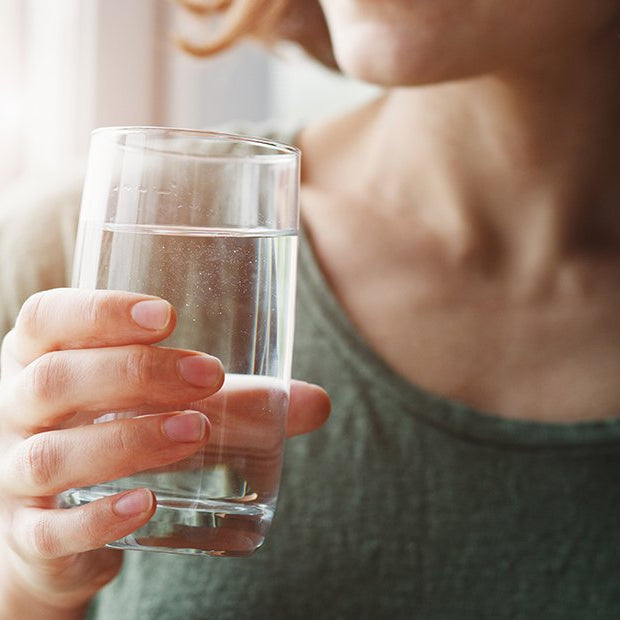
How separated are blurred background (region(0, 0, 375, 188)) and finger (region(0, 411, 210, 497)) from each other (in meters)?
0.76

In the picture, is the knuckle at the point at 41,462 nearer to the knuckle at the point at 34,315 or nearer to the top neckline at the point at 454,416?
the knuckle at the point at 34,315

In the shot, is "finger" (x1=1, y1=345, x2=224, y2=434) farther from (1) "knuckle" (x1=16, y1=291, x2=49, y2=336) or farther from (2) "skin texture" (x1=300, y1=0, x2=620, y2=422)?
(2) "skin texture" (x1=300, y1=0, x2=620, y2=422)

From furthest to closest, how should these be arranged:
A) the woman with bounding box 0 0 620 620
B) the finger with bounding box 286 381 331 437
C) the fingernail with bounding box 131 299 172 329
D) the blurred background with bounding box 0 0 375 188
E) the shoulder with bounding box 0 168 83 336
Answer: the blurred background with bounding box 0 0 375 188 < the shoulder with bounding box 0 168 83 336 < the woman with bounding box 0 0 620 620 < the finger with bounding box 286 381 331 437 < the fingernail with bounding box 131 299 172 329

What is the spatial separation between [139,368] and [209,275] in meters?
0.06

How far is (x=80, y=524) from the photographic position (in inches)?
22.3

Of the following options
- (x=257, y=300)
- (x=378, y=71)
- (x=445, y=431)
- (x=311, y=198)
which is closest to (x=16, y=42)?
(x=311, y=198)

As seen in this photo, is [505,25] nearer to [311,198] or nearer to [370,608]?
[311,198]

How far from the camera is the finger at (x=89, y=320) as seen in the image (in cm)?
→ 52

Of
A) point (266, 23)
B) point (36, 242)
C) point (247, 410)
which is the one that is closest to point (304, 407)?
point (247, 410)

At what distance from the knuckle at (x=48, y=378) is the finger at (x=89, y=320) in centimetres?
1

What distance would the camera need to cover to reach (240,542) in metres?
0.59

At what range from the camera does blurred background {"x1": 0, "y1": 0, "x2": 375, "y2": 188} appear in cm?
134

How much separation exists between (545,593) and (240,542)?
46 centimetres

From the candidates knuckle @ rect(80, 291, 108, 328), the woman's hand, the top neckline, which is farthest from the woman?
knuckle @ rect(80, 291, 108, 328)
